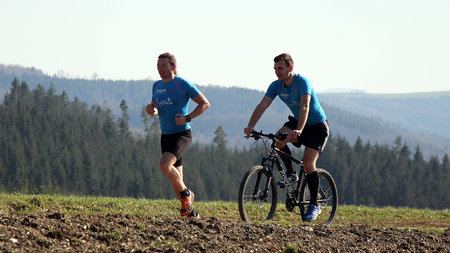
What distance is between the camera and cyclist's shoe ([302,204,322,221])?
33.7ft

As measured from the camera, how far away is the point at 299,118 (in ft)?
31.2

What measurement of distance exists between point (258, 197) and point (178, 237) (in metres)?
2.76

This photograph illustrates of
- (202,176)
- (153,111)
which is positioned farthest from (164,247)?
(202,176)

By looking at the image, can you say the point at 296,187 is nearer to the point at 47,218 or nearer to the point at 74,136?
the point at 47,218

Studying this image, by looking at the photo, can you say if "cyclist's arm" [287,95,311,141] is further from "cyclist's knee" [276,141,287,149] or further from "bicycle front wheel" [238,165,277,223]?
"bicycle front wheel" [238,165,277,223]

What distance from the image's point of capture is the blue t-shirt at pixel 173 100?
368 inches

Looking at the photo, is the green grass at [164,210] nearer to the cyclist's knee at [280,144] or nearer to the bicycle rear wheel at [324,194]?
the bicycle rear wheel at [324,194]

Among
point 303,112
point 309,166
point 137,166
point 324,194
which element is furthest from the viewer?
point 137,166

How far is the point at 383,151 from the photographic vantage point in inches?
5684

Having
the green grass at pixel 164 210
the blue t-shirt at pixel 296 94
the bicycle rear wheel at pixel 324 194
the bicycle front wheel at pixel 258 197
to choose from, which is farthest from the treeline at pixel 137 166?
the blue t-shirt at pixel 296 94

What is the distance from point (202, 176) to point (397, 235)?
131 m

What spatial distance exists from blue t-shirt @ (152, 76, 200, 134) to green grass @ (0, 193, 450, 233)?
3.32m

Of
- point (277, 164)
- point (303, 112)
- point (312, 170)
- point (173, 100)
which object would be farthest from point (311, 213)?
point (173, 100)

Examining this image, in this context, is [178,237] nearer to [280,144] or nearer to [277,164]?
[277,164]
